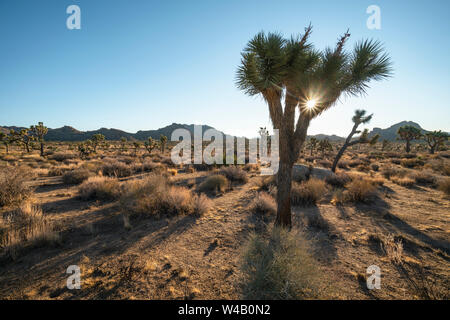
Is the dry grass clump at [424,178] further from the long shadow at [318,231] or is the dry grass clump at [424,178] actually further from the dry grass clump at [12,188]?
the dry grass clump at [12,188]

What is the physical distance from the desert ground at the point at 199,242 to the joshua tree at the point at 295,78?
165 cm

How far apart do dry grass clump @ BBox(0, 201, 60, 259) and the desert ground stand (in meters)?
0.02

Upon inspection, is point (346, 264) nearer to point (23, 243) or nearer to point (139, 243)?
point (139, 243)

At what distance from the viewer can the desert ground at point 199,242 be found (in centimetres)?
291

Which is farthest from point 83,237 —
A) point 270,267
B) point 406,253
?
point 406,253

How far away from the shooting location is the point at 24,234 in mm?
4031

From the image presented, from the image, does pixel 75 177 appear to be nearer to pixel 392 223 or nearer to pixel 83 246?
pixel 83 246

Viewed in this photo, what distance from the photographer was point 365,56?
14.0 feet

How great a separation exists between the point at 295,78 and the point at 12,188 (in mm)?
9866

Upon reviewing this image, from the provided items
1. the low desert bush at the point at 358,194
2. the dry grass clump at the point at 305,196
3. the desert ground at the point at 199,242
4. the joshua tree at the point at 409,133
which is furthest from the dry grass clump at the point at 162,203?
the joshua tree at the point at 409,133

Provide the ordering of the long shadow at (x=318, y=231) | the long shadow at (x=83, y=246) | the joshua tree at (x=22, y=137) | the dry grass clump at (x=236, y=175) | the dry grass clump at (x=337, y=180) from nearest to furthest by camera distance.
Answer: the long shadow at (x=83, y=246)
the long shadow at (x=318, y=231)
the dry grass clump at (x=337, y=180)
the dry grass clump at (x=236, y=175)
the joshua tree at (x=22, y=137)

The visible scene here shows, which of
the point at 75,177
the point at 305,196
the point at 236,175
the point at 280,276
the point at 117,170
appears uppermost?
the point at 117,170

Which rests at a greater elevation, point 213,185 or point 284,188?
point 284,188

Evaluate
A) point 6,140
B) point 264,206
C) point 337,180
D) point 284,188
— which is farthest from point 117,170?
point 6,140
